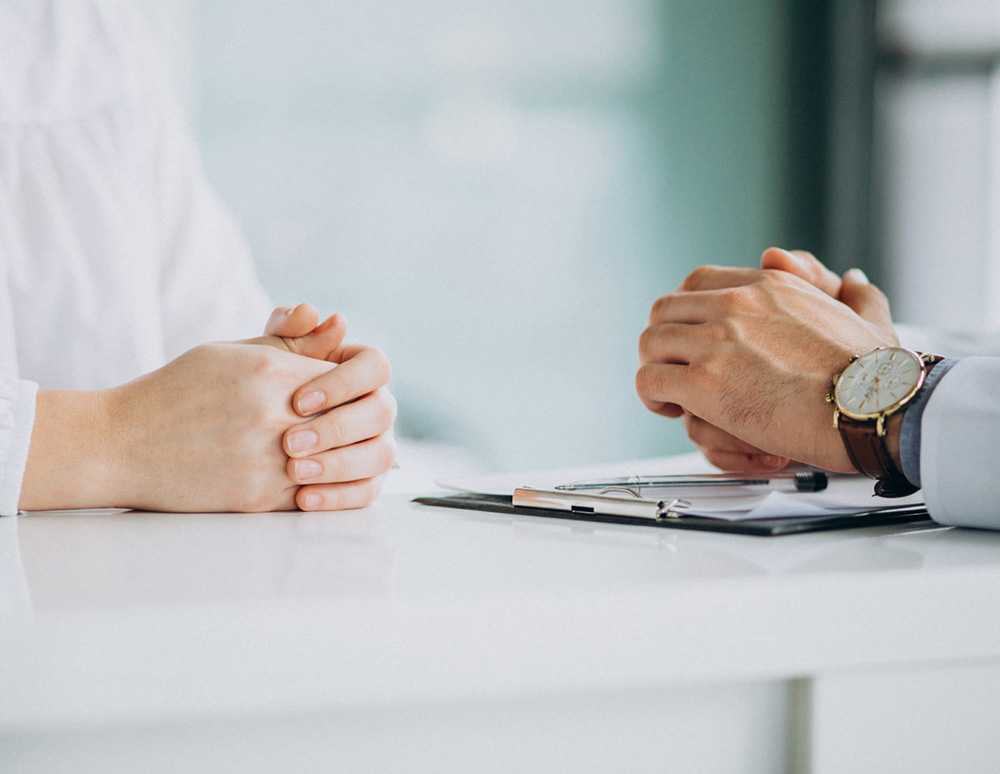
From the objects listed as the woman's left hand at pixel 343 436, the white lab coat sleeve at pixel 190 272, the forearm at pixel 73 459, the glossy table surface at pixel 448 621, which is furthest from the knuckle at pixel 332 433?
the white lab coat sleeve at pixel 190 272

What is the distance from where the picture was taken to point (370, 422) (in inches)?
29.6

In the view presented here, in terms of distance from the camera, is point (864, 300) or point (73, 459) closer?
point (73, 459)

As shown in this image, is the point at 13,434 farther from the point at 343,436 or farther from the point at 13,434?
the point at 343,436

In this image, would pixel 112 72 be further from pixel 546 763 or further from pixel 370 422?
pixel 546 763

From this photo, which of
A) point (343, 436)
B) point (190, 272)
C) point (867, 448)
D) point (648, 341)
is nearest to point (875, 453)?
point (867, 448)

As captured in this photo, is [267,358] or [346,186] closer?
[267,358]

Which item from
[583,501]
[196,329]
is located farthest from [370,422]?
[196,329]

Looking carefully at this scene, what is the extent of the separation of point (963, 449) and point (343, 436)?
1.24ft

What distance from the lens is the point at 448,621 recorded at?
38cm

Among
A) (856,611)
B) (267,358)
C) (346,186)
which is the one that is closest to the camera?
(856,611)

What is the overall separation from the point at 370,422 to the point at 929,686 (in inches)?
16.5

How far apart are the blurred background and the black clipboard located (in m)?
2.83

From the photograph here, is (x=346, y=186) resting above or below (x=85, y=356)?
above

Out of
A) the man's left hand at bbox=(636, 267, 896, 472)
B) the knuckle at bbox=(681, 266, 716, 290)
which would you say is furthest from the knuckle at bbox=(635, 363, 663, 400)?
the knuckle at bbox=(681, 266, 716, 290)
